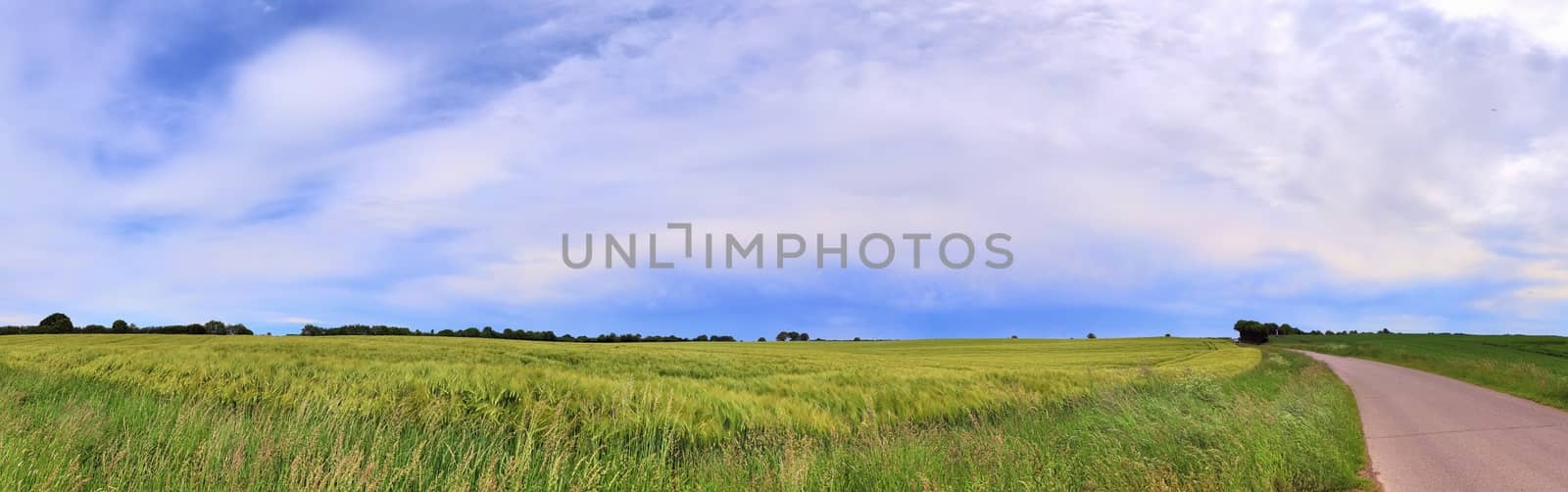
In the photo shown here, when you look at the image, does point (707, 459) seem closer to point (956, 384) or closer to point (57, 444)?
point (57, 444)

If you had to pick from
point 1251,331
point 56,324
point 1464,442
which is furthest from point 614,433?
point 1251,331

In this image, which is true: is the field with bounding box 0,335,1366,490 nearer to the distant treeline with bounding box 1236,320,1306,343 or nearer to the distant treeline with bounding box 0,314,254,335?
the distant treeline with bounding box 0,314,254,335

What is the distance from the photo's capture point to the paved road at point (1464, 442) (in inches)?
359

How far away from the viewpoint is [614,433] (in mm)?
9398

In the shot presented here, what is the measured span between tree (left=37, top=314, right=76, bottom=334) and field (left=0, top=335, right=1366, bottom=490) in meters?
84.9

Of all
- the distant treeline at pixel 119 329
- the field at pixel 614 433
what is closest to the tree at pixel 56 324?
the distant treeline at pixel 119 329

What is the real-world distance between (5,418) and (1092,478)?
12.2 metres

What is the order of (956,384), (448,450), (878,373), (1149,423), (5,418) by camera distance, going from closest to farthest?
(448,450) → (5,418) → (1149,423) → (956,384) → (878,373)

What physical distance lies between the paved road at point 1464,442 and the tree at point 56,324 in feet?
349

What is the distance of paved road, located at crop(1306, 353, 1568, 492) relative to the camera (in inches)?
359

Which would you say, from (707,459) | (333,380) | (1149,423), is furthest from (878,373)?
(333,380)

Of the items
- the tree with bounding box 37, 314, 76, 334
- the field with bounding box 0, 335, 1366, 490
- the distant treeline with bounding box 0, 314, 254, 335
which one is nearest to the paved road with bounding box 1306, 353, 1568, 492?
the field with bounding box 0, 335, 1366, 490

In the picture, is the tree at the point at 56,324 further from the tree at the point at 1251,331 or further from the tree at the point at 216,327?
the tree at the point at 1251,331

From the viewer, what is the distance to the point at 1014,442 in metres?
8.70
